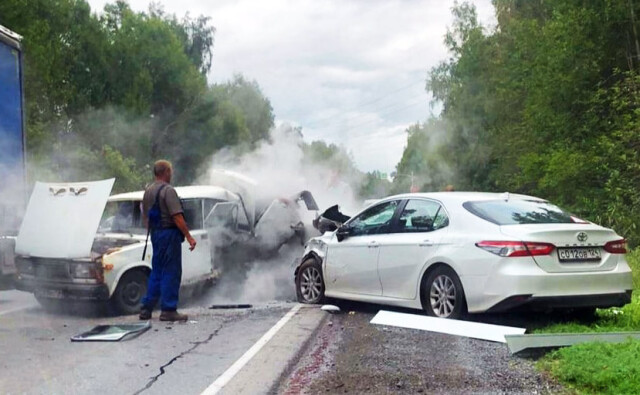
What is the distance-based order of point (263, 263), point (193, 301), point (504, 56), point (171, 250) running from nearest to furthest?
point (171, 250) → point (193, 301) → point (263, 263) → point (504, 56)

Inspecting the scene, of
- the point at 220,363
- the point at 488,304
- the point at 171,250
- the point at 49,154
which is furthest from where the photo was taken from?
the point at 49,154

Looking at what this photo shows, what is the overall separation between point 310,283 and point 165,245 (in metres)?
2.31

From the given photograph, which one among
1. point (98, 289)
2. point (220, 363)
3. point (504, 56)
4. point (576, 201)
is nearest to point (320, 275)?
point (98, 289)

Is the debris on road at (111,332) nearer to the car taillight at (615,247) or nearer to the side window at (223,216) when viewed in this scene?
the side window at (223,216)

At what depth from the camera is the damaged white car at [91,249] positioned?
29.6 feet

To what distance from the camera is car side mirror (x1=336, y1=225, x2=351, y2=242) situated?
969 centimetres

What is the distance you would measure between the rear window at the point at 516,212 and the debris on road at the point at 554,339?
165cm

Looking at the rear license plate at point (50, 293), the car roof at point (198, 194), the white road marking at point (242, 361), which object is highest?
the car roof at point (198, 194)

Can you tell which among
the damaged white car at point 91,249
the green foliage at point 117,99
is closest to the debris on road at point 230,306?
the damaged white car at point 91,249

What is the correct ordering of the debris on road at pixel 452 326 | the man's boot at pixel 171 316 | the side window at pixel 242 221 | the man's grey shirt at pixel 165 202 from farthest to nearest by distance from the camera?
the side window at pixel 242 221 → the man's grey shirt at pixel 165 202 → the man's boot at pixel 171 316 → the debris on road at pixel 452 326

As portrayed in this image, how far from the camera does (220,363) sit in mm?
6379

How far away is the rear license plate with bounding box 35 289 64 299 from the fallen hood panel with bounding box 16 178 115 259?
0.43 m

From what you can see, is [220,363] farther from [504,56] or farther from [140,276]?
[504,56]

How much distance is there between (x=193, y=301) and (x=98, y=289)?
1.96m
